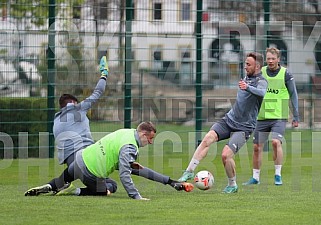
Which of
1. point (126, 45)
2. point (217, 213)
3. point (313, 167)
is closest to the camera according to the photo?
point (217, 213)

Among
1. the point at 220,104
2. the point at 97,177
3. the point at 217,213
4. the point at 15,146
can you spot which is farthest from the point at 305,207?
the point at 220,104

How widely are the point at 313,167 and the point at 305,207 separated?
19.3 ft

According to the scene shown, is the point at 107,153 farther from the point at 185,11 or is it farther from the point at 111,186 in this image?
the point at 185,11

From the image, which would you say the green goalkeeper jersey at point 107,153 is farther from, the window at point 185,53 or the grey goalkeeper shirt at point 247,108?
the window at point 185,53

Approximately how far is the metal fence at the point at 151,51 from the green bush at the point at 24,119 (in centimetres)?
5

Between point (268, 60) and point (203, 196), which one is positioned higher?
point (268, 60)

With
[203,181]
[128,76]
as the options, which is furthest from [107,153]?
[128,76]

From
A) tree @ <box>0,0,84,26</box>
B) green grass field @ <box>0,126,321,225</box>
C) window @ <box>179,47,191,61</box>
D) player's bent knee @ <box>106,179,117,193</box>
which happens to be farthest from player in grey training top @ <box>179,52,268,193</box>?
window @ <box>179,47,191,61</box>

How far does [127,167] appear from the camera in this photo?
10.6m

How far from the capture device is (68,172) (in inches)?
442

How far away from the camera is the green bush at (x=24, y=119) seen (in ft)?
54.5

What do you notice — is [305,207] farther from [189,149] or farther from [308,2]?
[308,2]

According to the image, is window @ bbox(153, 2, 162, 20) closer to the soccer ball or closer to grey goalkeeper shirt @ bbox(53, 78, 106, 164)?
grey goalkeeper shirt @ bbox(53, 78, 106, 164)

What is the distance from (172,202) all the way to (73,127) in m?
1.94
